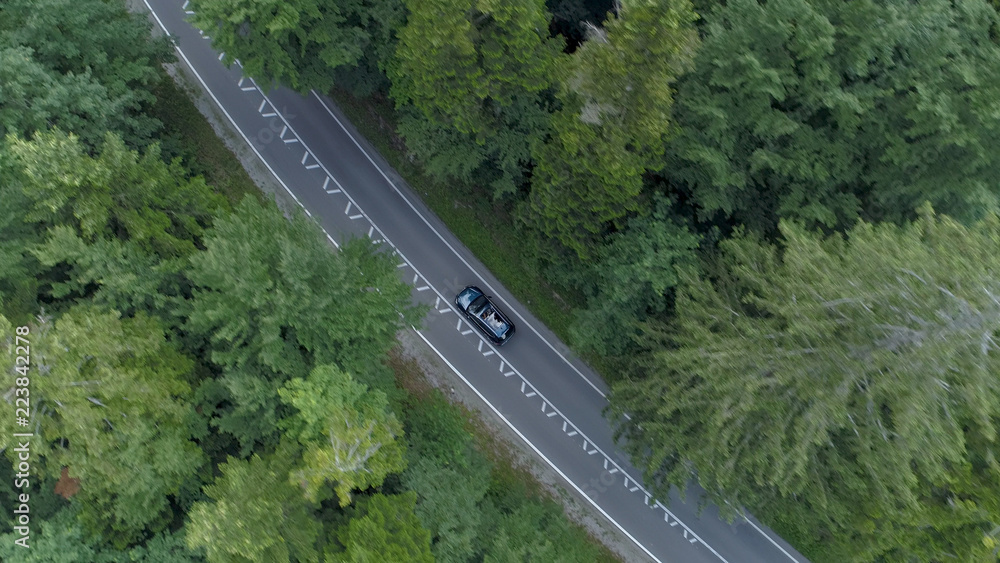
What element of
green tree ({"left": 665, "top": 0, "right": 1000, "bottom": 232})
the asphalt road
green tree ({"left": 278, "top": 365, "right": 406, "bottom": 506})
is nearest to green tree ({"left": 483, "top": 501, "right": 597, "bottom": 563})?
the asphalt road

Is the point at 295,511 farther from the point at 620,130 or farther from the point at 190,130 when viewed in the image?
the point at 190,130

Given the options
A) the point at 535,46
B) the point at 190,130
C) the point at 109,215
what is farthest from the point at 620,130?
the point at 190,130

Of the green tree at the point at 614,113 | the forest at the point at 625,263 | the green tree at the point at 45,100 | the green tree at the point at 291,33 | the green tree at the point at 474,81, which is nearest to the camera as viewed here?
the forest at the point at 625,263

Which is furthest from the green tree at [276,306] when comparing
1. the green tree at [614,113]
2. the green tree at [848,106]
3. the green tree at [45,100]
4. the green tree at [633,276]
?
the green tree at [848,106]

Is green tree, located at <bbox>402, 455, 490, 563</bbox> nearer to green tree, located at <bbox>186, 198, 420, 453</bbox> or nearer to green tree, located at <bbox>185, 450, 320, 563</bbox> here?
green tree, located at <bbox>185, 450, 320, 563</bbox>

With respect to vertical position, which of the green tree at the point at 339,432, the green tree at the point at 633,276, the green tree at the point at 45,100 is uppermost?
the green tree at the point at 633,276

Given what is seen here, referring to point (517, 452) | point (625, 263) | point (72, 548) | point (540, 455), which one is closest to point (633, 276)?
point (625, 263)

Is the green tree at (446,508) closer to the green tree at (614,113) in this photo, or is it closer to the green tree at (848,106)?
the green tree at (614,113)
